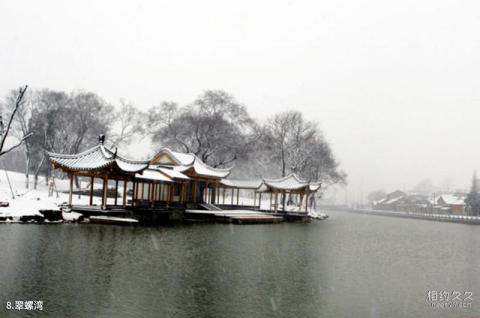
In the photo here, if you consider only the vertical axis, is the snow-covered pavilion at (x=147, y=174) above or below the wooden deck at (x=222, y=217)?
above

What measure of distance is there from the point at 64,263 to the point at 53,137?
112 feet

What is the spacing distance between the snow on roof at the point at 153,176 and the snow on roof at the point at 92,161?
100 inches

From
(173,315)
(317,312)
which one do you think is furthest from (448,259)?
(173,315)

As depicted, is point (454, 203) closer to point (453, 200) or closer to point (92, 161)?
point (453, 200)

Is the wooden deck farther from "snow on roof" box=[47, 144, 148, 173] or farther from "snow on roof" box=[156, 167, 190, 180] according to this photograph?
"snow on roof" box=[47, 144, 148, 173]

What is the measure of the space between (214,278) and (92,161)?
19743 mm

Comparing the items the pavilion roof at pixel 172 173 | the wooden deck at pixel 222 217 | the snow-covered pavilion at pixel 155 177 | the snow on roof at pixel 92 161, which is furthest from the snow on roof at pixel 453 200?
the snow on roof at pixel 92 161

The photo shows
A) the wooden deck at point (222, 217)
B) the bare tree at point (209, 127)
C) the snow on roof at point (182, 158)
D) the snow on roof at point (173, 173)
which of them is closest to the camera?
the wooden deck at point (222, 217)

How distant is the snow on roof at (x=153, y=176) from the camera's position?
1272 inches

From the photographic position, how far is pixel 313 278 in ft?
38.1

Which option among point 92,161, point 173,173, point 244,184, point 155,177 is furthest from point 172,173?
point 244,184

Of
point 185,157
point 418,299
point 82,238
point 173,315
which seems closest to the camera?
point 173,315

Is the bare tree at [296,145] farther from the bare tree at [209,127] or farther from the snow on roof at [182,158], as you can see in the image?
the snow on roof at [182,158]

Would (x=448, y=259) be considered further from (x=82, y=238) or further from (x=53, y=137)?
(x=53, y=137)
